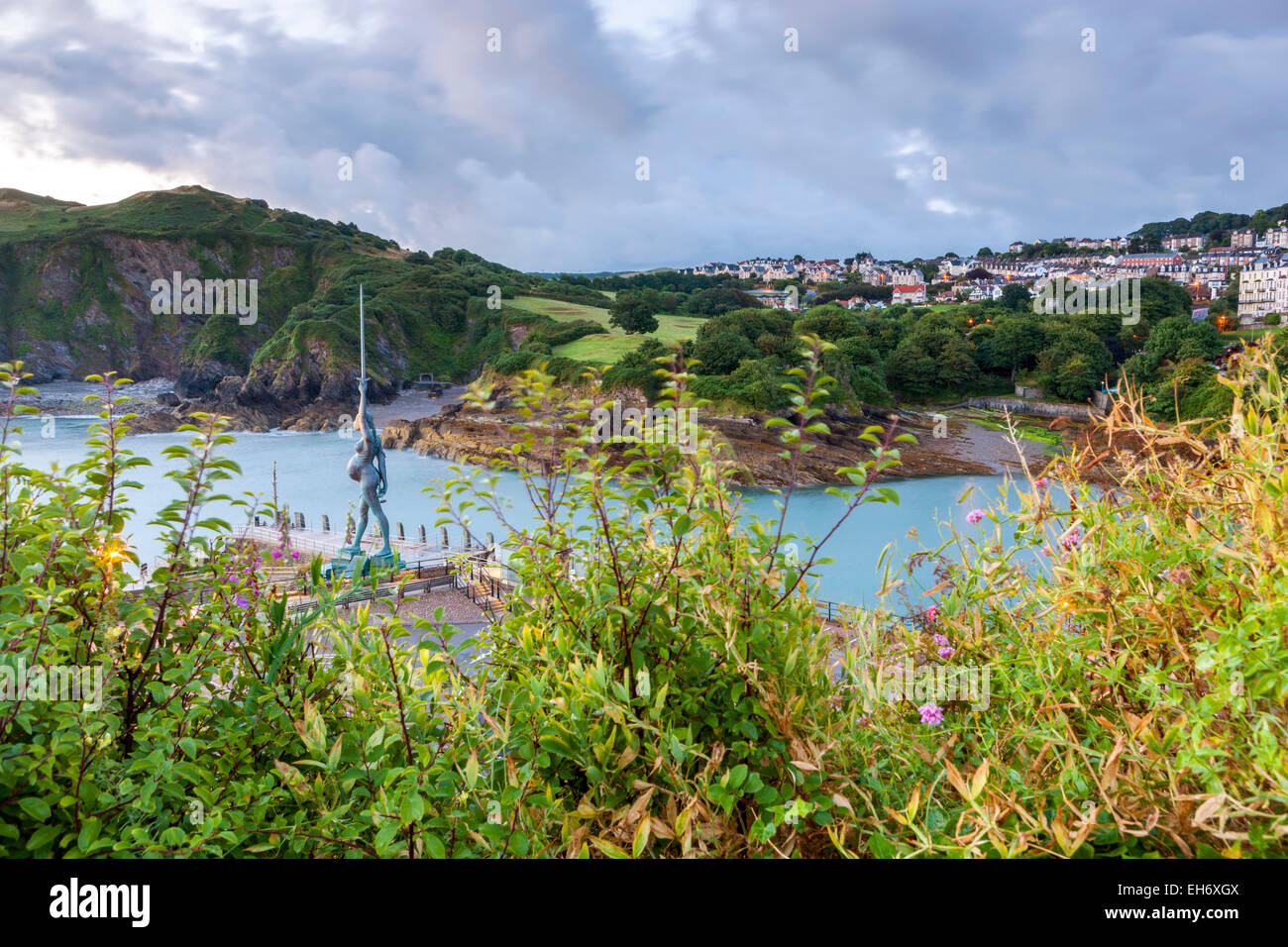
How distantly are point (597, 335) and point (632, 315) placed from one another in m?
2.48

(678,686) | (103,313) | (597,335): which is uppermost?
(103,313)

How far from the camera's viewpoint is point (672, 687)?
1.45m

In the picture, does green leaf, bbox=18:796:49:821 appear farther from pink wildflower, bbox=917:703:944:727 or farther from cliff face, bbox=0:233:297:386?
cliff face, bbox=0:233:297:386

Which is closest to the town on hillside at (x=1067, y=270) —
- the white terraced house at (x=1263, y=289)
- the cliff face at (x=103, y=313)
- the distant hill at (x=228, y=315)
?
the white terraced house at (x=1263, y=289)

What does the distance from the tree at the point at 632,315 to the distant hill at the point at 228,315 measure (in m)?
7.42

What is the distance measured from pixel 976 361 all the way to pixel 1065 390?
625cm

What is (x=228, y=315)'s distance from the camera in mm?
45844

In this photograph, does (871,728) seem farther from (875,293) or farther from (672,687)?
(875,293)

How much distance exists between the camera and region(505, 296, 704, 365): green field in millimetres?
38875

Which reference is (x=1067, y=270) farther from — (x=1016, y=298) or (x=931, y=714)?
(x=931, y=714)

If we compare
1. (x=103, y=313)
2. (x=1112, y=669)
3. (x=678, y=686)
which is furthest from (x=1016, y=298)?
(x=103, y=313)

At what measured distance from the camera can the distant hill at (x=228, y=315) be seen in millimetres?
40438

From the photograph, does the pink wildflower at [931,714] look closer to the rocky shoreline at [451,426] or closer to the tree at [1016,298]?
the rocky shoreline at [451,426]
